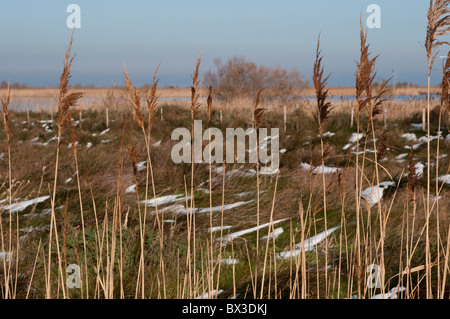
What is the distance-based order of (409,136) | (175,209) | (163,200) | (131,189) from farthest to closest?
(409,136) → (131,189) → (163,200) → (175,209)

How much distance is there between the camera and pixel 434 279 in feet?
10.1

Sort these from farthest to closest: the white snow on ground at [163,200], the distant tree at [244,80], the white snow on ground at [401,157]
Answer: the distant tree at [244,80] < the white snow on ground at [401,157] < the white snow on ground at [163,200]

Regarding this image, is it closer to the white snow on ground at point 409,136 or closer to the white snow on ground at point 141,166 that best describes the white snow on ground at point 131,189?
the white snow on ground at point 141,166

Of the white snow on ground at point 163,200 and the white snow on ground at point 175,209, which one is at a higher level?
the white snow on ground at point 175,209

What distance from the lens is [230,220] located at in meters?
4.64

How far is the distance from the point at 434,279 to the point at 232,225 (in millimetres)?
1954

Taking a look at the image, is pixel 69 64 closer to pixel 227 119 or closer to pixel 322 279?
pixel 322 279

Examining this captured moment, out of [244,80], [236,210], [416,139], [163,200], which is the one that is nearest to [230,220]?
[236,210]

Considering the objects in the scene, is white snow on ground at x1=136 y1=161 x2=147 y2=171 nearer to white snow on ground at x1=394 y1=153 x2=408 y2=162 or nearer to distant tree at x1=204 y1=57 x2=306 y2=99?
white snow on ground at x1=394 y1=153 x2=408 y2=162

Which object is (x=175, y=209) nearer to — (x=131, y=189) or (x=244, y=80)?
(x=131, y=189)

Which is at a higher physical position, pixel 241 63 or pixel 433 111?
pixel 241 63

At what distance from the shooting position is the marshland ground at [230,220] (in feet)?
→ 7.23

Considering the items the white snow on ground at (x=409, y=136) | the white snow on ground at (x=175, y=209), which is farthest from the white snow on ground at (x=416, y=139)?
the white snow on ground at (x=175, y=209)
